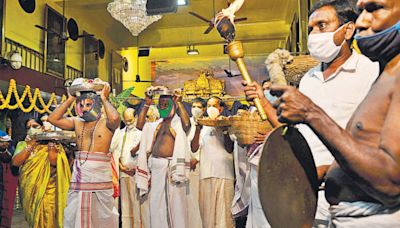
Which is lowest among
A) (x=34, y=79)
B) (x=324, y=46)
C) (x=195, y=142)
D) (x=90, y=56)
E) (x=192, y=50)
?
(x=195, y=142)

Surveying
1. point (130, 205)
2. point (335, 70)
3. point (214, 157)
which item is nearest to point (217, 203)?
point (214, 157)

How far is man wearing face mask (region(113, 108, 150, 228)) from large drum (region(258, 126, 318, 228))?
4.41m

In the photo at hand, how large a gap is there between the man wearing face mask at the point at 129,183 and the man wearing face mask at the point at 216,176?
91 cm

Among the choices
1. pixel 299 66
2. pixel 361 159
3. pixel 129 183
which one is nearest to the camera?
pixel 361 159

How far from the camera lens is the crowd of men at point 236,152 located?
43.1 inches

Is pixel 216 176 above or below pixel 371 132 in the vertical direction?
below

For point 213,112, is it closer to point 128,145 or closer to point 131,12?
point 128,145

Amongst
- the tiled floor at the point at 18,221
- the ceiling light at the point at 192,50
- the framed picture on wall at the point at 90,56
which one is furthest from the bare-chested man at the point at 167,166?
the ceiling light at the point at 192,50

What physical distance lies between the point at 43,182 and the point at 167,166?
1.49 meters

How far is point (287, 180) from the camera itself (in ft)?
3.96

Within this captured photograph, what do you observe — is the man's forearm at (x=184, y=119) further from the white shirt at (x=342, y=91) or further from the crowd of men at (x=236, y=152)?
the white shirt at (x=342, y=91)

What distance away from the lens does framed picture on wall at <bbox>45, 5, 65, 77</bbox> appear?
986cm

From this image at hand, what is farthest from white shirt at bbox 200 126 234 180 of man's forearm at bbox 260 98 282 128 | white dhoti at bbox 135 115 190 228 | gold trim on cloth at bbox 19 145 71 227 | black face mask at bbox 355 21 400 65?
black face mask at bbox 355 21 400 65

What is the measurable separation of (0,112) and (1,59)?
86.7 inches
